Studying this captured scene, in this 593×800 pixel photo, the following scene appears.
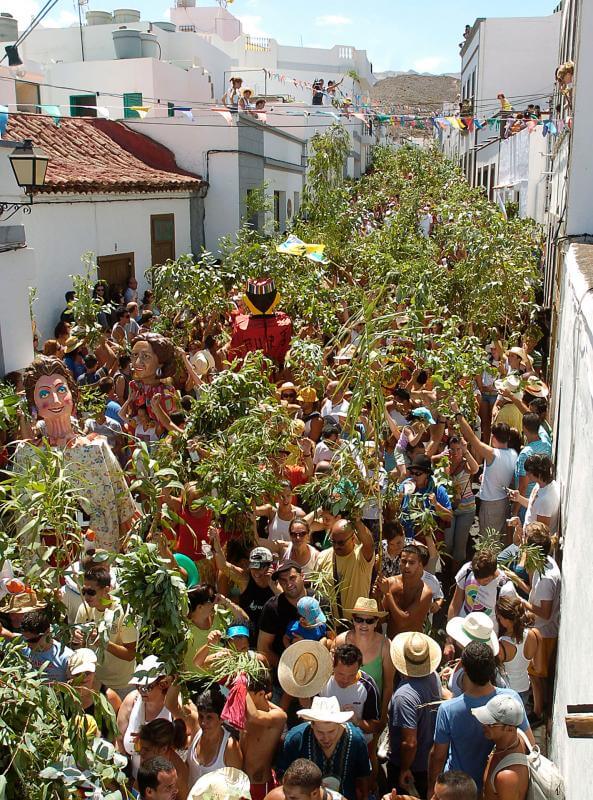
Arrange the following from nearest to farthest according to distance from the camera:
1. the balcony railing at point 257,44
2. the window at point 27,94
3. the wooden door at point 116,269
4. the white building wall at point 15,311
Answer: the white building wall at point 15,311
the wooden door at point 116,269
the window at point 27,94
the balcony railing at point 257,44

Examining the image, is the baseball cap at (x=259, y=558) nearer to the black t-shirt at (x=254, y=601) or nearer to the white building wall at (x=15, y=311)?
Result: the black t-shirt at (x=254, y=601)

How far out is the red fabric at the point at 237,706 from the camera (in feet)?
13.4

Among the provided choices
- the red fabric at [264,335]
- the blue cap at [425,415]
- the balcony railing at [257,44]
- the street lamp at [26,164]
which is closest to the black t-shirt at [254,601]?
the blue cap at [425,415]

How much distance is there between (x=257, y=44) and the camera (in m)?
42.8

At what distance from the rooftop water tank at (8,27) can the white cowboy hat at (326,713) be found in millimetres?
18711

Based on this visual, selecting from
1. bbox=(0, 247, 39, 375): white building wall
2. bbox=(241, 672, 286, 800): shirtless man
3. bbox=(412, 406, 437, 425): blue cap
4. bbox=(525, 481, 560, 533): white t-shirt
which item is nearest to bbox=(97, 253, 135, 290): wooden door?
bbox=(0, 247, 39, 375): white building wall

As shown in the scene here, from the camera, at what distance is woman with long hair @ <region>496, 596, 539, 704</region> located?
4785 mm

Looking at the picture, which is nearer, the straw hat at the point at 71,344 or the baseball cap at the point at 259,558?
the baseball cap at the point at 259,558

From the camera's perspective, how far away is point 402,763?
4.42 m

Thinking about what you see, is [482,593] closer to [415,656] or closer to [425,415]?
[415,656]

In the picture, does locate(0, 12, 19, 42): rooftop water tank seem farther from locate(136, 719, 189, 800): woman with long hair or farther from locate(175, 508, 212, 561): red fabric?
locate(136, 719, 189, 800): woman with long hair

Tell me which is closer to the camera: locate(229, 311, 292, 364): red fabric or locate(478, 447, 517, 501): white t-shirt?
locate(478, 447, 517, 501): white t-shirt

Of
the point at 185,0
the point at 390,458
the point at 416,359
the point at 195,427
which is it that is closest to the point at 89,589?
the point at 195,427

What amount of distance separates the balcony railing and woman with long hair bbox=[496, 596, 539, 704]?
40.5 metres
